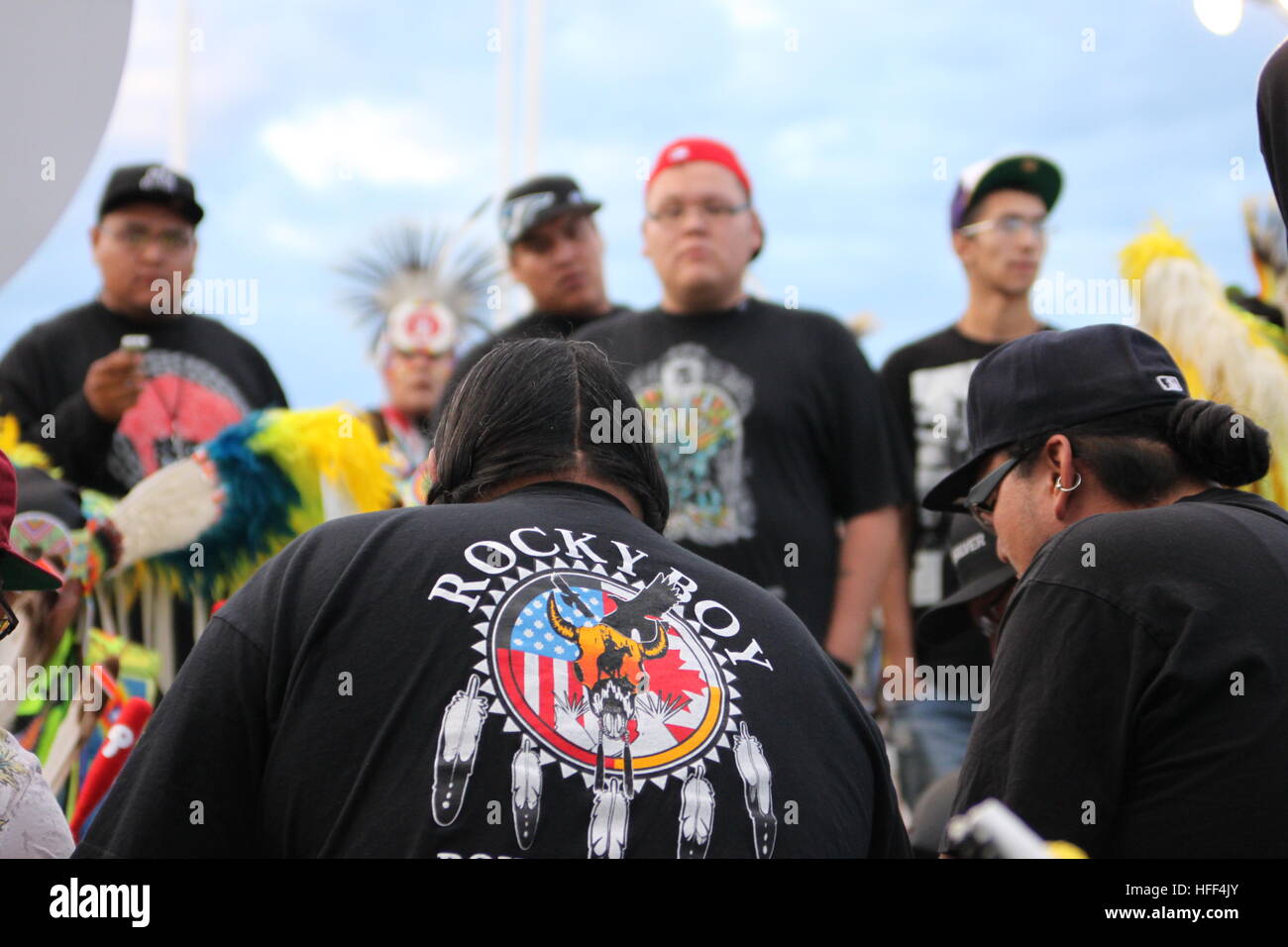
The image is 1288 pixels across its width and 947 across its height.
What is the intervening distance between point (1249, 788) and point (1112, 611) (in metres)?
0.29

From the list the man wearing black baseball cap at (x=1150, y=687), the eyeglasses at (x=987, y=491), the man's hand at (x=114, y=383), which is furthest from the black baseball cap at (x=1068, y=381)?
the man's hand at (x=114, y=383)

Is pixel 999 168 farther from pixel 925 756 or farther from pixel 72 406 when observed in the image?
pixel 72 406

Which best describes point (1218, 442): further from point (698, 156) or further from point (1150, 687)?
point (698, 156)

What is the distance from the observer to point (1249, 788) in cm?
213

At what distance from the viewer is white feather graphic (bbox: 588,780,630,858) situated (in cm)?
179

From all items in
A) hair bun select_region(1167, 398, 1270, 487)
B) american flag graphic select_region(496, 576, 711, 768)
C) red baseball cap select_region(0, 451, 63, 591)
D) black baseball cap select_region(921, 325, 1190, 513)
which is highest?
black baseball cap select_region(921, 325, 1190, 513)

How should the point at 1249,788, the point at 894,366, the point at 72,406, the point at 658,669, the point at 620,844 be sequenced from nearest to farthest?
the point at 620,844 < the point at 658,669 < the point at 1249,788 < the point at 72,406 < the point at 894,366

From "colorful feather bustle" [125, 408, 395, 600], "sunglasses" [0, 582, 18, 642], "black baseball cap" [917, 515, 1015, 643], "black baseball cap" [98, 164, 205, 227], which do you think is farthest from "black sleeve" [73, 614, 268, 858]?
"black baseball cap" [98, 164, 205, 227]

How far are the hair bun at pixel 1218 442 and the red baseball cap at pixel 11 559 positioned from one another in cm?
179

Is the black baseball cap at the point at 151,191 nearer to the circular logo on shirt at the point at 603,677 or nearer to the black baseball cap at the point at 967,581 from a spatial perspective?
the black baseball cap at the point at 967,581

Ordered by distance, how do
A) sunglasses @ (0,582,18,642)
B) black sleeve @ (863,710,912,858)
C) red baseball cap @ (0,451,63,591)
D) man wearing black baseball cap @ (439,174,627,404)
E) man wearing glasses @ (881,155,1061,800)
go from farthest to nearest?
man wearing black baseball cap @ (439,174,627,404)
man wearing glasses @ (881,155,1061,800)
red baseball cap @ (0,451,63,591)
sunglasses @ (0,582,18,642)
black sleeve @ (863,710,912,858)

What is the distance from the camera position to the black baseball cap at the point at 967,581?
3037 millimetres

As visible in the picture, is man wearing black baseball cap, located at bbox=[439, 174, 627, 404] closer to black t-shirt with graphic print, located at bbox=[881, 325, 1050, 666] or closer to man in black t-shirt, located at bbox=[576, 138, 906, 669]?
man in black t-shirt, located at bbox=[576, 138, 906, 669]
